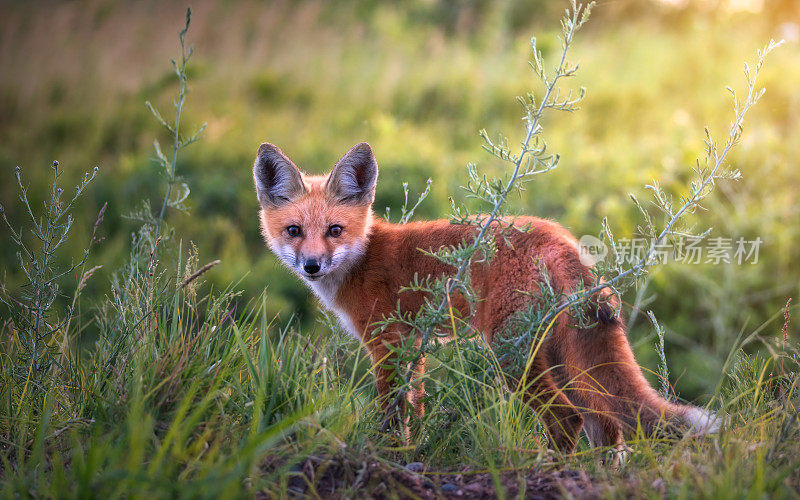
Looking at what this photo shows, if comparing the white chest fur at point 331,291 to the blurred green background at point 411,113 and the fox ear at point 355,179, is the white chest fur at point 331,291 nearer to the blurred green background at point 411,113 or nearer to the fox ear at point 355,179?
the fox ear at point 355,179

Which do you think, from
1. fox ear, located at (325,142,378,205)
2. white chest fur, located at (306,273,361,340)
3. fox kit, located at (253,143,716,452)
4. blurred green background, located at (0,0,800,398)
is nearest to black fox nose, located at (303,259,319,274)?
fox kit, located at (253,143,716,452)

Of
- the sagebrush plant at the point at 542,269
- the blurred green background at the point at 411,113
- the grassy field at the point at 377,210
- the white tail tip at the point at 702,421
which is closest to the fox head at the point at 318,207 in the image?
the grassy field at the point at 377,210

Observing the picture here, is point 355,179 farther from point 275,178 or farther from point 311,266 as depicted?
point 311,266

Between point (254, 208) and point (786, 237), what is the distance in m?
6.83

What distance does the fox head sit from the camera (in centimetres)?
390

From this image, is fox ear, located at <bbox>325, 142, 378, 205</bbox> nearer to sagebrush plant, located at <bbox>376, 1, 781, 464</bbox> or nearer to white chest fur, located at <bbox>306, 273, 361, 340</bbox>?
white chest fur, located at <bbox>306, 273, 361, 340</bbox>

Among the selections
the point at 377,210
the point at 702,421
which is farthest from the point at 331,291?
the point at 377,210

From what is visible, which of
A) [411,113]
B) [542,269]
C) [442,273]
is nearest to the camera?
[542,269]

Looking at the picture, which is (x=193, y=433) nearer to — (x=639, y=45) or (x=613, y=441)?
(x=613, y=441)

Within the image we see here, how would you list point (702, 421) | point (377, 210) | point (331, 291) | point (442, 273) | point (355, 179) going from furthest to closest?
point (377, 210) → point (355, 179) → point (331, 291) → point (442, 273) → point (702, 421)

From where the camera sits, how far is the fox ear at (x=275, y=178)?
4.03 meters

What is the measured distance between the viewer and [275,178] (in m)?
4.18

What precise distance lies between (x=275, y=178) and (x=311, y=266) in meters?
0.84

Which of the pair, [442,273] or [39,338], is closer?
[39,338]
